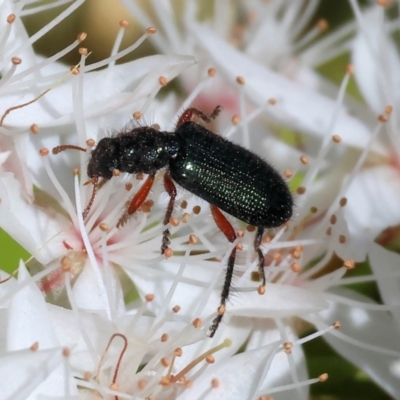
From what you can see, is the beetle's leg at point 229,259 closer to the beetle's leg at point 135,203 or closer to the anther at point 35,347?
the beetle's leg at point 135,203

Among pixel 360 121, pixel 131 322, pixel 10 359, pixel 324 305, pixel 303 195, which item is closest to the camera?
pixel 10 359

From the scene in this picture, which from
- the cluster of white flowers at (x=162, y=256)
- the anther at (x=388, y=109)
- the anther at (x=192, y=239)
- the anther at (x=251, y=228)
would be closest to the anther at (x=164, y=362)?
the cluster of white flowers at (x=162, y=256)

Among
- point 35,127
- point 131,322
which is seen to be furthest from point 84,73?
point 131,322

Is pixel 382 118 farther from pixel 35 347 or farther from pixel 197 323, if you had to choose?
pixel 35 347

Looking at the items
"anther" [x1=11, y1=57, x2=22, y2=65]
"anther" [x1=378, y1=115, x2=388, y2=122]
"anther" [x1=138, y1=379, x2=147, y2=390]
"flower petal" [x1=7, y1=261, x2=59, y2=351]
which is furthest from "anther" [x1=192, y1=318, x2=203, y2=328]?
"anther" [x1=378, y1=115, x2=388, y2=122]

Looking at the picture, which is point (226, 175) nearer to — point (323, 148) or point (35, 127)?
point (323, 148)

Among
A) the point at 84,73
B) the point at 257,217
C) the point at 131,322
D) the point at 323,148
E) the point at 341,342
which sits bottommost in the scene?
the point at 341,342

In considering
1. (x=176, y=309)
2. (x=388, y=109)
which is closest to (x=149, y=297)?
(x=176, y=309)
